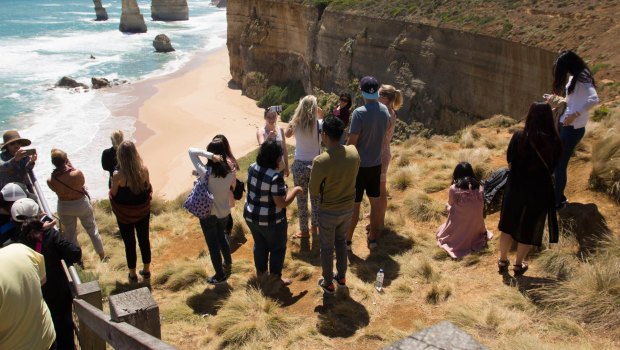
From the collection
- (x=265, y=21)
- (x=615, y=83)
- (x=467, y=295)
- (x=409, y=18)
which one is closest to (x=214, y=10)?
(x=265, y=21)

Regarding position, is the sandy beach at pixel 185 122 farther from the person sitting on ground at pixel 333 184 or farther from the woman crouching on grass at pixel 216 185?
the person sitting on ground at pixel 333 184

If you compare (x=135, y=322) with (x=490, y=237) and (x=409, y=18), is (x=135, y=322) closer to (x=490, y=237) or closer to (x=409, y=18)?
(x=490, y=237)

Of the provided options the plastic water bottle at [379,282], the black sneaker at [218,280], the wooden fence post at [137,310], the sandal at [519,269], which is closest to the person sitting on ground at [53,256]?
the wooden fence post at [137,310]

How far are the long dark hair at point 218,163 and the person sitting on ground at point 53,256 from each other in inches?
66.1

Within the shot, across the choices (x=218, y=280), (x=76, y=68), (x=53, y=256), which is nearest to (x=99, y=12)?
(x=76, y=68)

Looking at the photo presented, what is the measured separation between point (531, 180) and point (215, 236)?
3313mm

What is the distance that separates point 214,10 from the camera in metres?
96.8

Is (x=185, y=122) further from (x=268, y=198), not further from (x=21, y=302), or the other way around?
(x=21, y=302)

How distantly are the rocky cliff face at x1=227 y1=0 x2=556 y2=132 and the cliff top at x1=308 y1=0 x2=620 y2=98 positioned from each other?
19.5 inches

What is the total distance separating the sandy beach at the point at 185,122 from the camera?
2148 centimetres

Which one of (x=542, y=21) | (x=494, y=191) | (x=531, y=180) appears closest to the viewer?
(x=531, y=180)

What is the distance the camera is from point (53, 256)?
4.23 meters

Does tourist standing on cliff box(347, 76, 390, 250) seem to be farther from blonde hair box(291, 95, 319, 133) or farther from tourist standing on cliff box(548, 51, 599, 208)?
tourist standing on cliff box(548, 51, 599, 208)

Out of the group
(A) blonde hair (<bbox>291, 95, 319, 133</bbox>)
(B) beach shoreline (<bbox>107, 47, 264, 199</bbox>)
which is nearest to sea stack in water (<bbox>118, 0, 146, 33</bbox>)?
(B) beach shoreline (<bbox>107, 47, 264, 199</bbox>)
